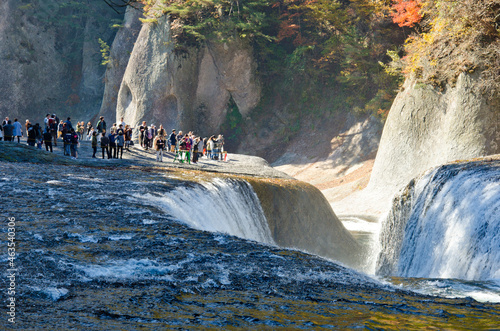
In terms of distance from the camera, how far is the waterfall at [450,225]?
10.3 metres

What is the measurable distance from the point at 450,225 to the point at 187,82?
108 ft

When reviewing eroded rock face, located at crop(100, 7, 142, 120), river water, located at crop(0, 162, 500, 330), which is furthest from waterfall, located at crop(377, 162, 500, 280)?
eroded rock face, located at crop(100, 7, 142, 120)

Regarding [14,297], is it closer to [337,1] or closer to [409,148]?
[409,148]

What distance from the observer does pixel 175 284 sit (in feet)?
21.2

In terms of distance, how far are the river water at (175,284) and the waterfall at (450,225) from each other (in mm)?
2394

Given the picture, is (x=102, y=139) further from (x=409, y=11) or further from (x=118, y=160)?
(x=409, y=11)

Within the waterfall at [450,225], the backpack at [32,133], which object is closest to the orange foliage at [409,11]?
the waterfall at [450,225]

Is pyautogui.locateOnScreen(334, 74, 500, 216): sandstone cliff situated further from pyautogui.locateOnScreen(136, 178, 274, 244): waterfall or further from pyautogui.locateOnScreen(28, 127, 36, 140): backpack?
pyautogui.locateOnScreen(28, 127, 36, 140): backpack

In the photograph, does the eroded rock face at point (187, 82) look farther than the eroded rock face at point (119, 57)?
No

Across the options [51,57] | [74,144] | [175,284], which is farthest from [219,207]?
[51,57]

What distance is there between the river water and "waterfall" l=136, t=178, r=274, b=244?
1.69 meters

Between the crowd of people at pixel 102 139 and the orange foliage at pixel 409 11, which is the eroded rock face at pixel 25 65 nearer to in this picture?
the crowd of people at pixel 102 139

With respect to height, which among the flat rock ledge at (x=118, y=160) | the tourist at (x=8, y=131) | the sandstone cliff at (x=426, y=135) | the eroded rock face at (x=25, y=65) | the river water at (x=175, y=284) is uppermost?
the eroded rock face at (x=25, y=65)

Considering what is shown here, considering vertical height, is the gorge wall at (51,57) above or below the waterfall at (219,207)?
above
